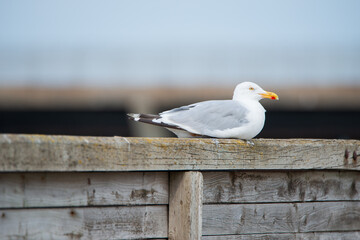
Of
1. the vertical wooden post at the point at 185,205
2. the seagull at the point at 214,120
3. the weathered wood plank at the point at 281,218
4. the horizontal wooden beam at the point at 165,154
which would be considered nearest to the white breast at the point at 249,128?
the seagull at the point at 214,120

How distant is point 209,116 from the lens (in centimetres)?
412

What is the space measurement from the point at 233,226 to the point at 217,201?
160mm

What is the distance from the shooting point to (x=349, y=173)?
10.5ft

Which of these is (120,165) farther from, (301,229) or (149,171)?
(301,229)

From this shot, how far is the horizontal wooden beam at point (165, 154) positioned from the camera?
7.60 ft

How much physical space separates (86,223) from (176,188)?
48 centimetres

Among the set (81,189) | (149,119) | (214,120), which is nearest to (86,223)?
(81,189)

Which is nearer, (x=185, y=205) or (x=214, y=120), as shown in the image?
(x=185, y=205)

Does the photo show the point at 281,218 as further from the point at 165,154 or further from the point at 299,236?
the point at 165,154

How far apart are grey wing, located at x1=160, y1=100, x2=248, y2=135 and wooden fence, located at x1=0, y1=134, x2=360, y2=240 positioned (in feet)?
3.27

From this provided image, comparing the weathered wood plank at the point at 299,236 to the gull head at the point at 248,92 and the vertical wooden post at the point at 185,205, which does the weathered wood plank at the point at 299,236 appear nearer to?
the vertical wooden post at the point at 185,205

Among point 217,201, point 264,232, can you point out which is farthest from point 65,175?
point 264,232

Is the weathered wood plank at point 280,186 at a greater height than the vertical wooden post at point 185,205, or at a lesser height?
greater

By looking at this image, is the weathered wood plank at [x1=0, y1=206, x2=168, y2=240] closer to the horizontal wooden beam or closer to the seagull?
the horizontal wooden beam
